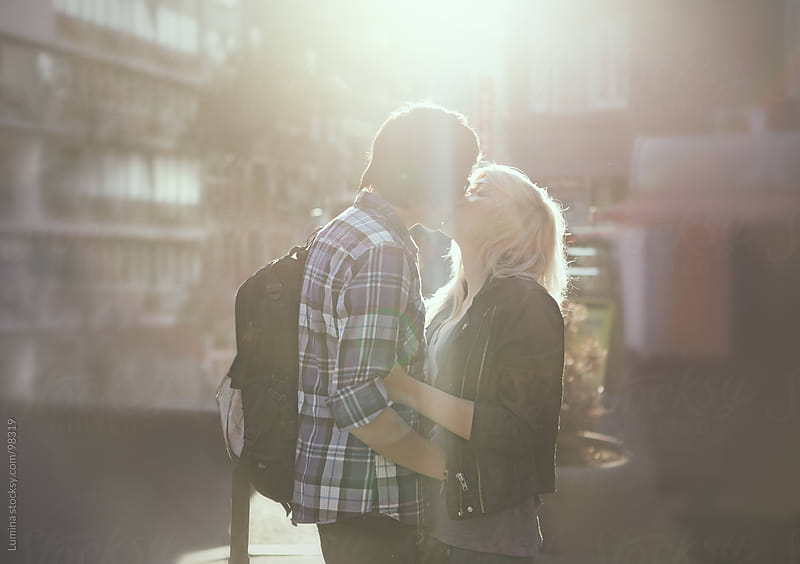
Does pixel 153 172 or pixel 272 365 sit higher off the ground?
pixel 153 172

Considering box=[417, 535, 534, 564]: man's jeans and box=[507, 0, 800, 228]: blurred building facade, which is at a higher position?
box=[507, 0, 800, 228]: blurred building facade

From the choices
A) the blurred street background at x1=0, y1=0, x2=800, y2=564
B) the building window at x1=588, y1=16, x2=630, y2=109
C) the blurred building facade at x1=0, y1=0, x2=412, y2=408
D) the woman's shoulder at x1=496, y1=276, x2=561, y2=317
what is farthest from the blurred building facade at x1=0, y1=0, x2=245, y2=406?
the woman's shoulder at x1=496, y1=276, x2=561, y2=317

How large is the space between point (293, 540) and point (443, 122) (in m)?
4.36

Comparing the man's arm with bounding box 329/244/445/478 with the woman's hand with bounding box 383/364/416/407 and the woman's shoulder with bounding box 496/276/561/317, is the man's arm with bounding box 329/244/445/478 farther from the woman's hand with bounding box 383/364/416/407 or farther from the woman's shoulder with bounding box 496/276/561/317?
the woman's shoulder with bounding box 496/276/561/317

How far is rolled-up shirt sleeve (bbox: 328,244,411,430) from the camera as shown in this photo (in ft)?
6.37

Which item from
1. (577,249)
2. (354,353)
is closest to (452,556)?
(354,353)

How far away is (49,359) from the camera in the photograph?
25109mm

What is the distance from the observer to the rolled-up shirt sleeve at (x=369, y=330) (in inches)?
76.4

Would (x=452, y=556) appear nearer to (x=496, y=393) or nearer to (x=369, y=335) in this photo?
(x=496, y=393)

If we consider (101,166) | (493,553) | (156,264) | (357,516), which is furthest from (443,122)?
(101,166)

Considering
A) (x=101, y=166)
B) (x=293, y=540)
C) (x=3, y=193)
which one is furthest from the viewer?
(x=3, y=193)

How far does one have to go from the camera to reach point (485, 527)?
2.22m

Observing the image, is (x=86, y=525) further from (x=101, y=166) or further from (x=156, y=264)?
(x=101, y=166)

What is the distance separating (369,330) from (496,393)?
17.4 inches
